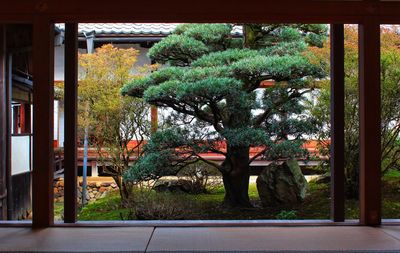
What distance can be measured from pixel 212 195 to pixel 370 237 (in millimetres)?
3019

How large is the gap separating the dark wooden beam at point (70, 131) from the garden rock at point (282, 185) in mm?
2681

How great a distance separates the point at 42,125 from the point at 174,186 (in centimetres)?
265

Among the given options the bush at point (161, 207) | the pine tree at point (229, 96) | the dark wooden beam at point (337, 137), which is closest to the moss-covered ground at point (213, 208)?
the bush at point (161, 207)

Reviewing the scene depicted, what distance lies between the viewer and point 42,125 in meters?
3.16

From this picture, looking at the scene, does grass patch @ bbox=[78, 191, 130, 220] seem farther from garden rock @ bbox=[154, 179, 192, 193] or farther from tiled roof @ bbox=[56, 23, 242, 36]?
tiled roof @ bbox=[56, 23, 242, 36]

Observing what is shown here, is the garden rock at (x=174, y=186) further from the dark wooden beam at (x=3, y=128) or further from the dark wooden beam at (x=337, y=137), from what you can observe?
the dark wooden beam at (x=337, y=137)

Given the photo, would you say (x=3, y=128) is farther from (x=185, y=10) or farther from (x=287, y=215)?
(x=287, y=215)

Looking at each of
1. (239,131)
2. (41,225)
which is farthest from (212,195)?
(41,225)

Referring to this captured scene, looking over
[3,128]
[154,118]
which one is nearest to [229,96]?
[154,118]

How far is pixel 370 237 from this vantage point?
284cm

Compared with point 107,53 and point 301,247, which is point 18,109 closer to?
point 107,53

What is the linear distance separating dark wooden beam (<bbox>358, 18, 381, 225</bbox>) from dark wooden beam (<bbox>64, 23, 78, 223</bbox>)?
7.33 feet

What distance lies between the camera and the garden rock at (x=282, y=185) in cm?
529

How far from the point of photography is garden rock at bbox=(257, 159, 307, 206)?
5293mm
